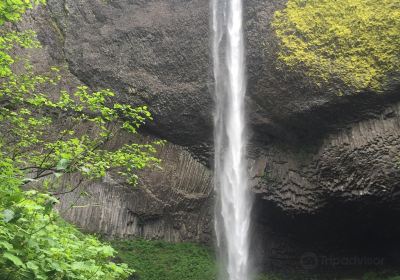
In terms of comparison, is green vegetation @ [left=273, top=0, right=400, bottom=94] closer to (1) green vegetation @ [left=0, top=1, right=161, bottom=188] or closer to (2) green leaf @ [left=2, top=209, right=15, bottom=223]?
(1) green vegetation @ [left=0, top=1, right=161, bottom=188]

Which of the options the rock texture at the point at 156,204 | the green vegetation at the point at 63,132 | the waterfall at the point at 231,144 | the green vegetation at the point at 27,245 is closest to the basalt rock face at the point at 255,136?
the rock texture at the point at 156,204

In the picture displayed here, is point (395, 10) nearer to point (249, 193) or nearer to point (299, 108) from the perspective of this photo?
point (299, 108)

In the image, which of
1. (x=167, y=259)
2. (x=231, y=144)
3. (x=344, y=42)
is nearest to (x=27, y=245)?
(x=167, y=259)

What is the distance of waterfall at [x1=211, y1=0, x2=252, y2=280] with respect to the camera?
14.2 m

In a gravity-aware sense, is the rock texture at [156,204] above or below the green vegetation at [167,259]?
above

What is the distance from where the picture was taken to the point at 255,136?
1493 cm

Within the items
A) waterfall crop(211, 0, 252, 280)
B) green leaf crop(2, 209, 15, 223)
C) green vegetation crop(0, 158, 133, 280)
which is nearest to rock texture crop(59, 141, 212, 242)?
waterfall crop(211, 0, 252, 280)

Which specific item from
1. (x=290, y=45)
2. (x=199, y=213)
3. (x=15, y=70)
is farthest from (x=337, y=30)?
(x=15, y=70)

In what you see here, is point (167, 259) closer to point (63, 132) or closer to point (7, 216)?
point (63, 132)

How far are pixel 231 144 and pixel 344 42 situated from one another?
5077 mm

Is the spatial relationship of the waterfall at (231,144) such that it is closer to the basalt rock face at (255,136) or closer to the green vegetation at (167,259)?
the basalt rock face at (255,136)

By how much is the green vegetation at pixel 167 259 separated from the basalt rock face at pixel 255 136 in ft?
1.58

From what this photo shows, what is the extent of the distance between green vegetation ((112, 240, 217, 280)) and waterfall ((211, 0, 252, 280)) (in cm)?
68

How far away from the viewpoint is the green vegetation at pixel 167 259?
1348 centimetres
